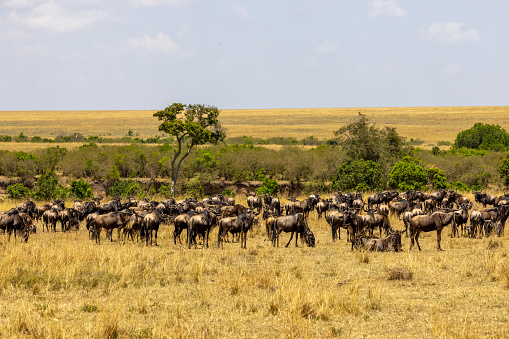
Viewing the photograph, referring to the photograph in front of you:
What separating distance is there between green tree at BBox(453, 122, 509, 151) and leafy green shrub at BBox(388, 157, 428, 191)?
3349cm

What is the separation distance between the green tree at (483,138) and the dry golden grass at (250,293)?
5851 cm

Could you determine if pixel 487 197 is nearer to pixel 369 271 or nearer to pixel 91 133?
pixel 369 271

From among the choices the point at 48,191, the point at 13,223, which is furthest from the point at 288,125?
the point at 13,223

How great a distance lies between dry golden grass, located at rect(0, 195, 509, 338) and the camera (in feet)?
34.4

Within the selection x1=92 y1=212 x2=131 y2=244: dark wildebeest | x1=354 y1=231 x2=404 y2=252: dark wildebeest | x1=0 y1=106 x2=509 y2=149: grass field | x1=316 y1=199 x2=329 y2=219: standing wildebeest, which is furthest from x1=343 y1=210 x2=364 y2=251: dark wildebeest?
x1=0 y1=106 x2=509 y2=149: grass field

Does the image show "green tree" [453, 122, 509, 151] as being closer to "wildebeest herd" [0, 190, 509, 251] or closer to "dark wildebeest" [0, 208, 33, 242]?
"wildebeest herd" [0, 190, 509, 251]

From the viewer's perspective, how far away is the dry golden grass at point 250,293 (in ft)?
34.4

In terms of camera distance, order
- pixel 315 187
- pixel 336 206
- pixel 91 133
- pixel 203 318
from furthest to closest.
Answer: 1. pixel 91 133
2. pixel 315 187
3. pixel 336 206
4. pixel 203 318

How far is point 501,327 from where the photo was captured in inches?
411

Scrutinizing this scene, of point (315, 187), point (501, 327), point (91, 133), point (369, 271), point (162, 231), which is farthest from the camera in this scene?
point (91, 133)

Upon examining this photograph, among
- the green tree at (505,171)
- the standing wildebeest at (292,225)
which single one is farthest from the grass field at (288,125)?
the standing wildebeest at (292,225)

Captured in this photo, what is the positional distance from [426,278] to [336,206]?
13883 mm

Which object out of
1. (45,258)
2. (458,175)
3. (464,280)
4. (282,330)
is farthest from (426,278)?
(458,175)

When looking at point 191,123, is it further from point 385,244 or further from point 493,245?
point 493,245
